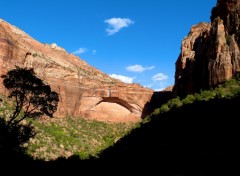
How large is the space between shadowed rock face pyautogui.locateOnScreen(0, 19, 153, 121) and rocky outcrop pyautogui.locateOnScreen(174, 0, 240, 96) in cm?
1567

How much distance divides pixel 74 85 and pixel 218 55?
3231 centimetres

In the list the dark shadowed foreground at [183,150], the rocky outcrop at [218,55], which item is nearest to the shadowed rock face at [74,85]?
the rocky outcrop at [218,55]

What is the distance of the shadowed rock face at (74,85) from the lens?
64.8m

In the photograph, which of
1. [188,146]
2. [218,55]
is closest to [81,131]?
[218,55]

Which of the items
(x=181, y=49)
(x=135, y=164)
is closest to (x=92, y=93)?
(x=181, y=49)

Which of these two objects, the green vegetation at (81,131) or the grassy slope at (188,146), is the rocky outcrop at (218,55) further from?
the grassy slope at (188,146)

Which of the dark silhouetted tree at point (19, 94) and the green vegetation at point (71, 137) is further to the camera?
the green vegetation at point (71, 137)

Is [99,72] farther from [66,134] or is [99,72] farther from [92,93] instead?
[66,134]

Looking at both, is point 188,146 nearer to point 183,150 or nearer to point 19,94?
point 183,150

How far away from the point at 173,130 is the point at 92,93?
41.5 metres

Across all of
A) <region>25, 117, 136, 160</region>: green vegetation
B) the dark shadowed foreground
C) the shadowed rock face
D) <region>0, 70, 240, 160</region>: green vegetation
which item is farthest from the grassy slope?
the shadowed rock face

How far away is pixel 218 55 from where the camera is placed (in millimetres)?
53562

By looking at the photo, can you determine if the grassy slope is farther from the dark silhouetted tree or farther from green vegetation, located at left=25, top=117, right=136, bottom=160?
green vegetation, located at left=25, top=117, right=136, bottom=160

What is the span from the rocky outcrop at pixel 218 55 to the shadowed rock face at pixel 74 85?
1567 centimetres
